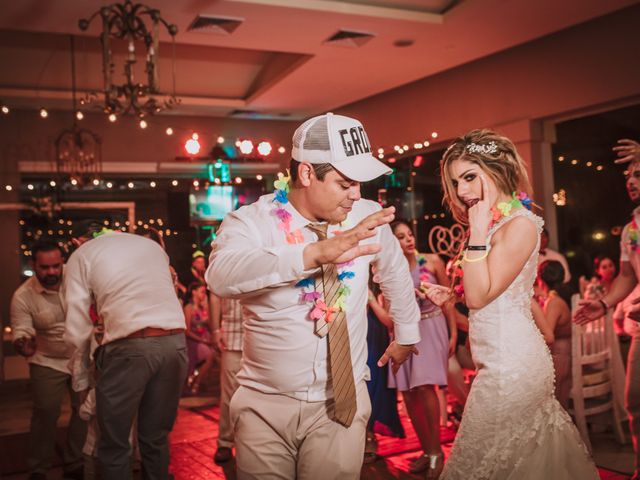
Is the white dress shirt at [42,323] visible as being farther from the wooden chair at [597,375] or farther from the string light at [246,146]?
A: the string light at [246,146]

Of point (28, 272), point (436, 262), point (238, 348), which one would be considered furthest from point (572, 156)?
point (28, 272)

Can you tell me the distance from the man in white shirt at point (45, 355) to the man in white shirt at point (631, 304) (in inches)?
125

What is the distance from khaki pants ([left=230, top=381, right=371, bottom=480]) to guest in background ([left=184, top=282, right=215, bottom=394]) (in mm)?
5192

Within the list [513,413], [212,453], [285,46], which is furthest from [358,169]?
[285,46]

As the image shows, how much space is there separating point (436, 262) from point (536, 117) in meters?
2.95

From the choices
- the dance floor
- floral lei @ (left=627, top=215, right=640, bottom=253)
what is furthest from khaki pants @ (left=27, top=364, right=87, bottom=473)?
floral lei @ (left=627, top=215, right=640, bottom=253)

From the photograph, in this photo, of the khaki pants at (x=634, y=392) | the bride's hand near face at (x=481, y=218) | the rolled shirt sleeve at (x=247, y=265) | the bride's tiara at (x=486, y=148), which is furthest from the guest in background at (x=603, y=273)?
the rolled shirt sleeve at (x=247, y=265)

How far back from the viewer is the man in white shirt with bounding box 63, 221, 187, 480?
3.53 m

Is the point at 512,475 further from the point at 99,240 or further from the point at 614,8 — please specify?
the point at 614,8

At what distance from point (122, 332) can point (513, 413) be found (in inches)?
80.2

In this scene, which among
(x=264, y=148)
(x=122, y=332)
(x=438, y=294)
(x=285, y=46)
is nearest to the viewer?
(x=438, y=294)

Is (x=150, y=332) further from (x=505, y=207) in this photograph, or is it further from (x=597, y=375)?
(x=597, y=375)

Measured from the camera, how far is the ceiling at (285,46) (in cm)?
561

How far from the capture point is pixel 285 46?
21.7ft
